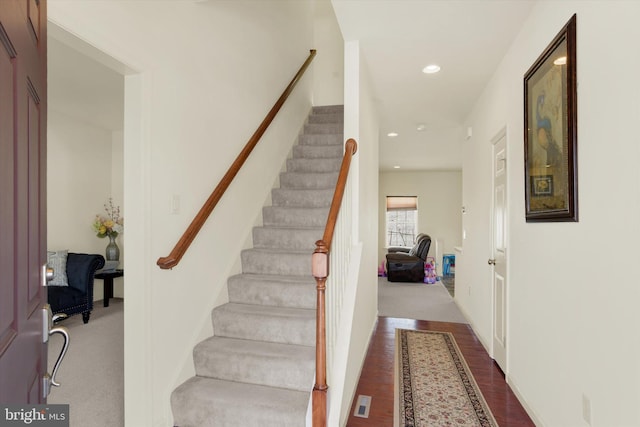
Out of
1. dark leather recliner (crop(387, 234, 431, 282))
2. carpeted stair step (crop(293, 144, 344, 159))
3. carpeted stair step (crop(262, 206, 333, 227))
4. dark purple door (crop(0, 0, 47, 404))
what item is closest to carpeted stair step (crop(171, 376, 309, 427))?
dark purple door (crop(0, 0, 47, 404))

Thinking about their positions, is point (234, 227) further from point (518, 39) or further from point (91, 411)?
point (518, 39)

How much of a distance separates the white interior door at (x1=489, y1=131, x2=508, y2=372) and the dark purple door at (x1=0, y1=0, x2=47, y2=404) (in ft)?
9.59

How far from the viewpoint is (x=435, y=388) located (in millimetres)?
2635

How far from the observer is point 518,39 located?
2.50 meters

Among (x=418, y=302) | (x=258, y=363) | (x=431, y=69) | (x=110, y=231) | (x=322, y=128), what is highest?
Result: (x=431, y=69)

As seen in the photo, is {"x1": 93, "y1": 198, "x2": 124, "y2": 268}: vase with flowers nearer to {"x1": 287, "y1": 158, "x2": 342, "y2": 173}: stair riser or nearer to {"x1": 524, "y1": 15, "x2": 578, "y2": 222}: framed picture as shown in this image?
{"x1": 287, "y1": 158, "x2": 342, "y2": 173}: stair riser

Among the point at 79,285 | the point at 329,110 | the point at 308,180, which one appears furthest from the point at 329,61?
the point at 79,285

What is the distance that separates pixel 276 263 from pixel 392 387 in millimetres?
1308

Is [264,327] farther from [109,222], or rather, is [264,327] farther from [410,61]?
[109,222]

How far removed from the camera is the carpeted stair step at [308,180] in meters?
3.62

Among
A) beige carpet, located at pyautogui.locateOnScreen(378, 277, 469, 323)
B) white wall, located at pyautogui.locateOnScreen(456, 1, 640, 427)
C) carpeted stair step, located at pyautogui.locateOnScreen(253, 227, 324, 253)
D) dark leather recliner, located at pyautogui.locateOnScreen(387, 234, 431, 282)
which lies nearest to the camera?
white wall, located at pyautogui.locateOnScreen(456, 1, 640, 427)

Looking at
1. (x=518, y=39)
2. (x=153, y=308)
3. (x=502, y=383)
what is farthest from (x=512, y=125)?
(x=153, y=308)

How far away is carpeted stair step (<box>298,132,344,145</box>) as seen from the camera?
421cm

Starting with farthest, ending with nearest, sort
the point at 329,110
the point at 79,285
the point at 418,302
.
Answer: the point at 418,302, the point at 329,110, the point at 79,285
